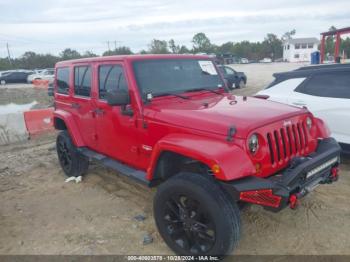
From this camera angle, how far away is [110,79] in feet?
14.0

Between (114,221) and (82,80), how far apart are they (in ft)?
7.06

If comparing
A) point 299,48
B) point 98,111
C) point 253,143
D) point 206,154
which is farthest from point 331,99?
point 299,48

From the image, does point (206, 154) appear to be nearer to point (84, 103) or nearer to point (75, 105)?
point (84, 103)

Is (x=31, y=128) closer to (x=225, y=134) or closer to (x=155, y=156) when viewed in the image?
(x=155, y=156)

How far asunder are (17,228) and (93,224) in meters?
0.94

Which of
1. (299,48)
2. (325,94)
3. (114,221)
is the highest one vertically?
(299,48)

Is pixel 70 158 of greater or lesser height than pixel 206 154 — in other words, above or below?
→ below

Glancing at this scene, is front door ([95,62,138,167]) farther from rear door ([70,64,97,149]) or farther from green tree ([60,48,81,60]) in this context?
green tree ([60,48,81,60])

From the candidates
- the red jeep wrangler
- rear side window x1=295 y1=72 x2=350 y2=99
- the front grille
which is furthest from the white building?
the front grille

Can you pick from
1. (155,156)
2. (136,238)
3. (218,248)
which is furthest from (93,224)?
(218,248)

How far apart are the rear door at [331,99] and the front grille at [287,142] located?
199 cm

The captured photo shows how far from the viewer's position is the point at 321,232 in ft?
11.9

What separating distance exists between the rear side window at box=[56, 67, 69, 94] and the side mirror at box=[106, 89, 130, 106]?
7.01ft

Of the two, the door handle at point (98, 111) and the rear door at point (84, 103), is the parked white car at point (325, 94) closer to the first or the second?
the door handle at point (98, 111)
